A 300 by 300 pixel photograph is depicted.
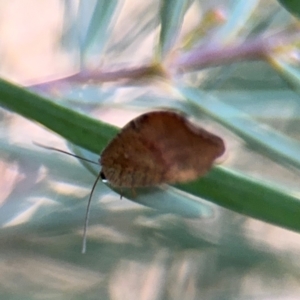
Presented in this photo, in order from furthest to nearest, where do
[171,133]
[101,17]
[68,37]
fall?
1. [68,37]
2. [101,17]
3. [171,133]

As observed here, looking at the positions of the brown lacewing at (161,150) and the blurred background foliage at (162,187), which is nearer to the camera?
the brown lacewing at (161,150)

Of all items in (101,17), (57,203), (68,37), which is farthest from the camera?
(68,37)

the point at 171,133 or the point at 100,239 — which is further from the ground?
the point at 171,133

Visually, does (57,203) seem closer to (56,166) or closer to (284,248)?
(56,166)

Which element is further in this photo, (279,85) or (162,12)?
(279,85)

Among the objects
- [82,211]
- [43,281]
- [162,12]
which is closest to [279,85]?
[162,12]
